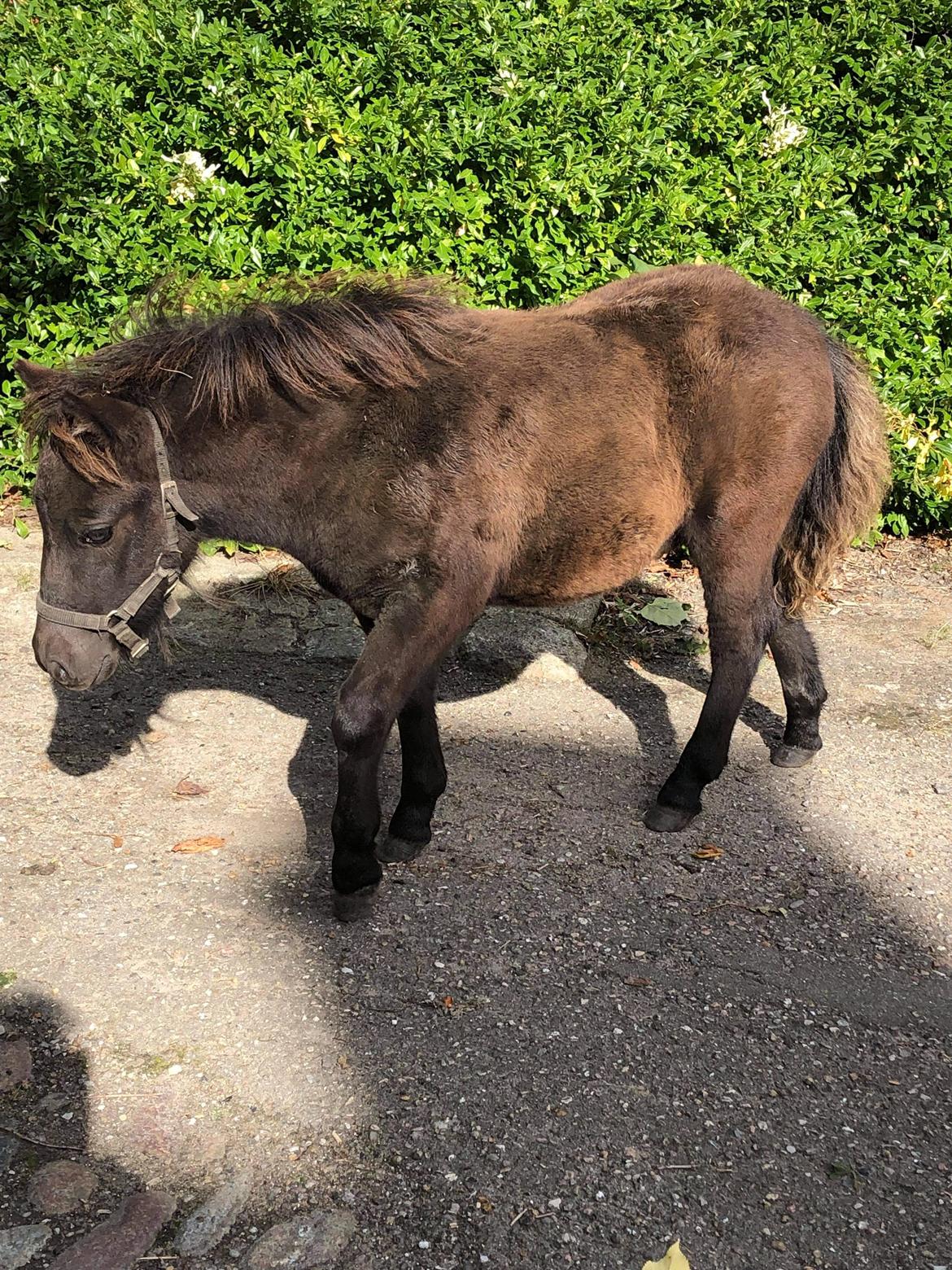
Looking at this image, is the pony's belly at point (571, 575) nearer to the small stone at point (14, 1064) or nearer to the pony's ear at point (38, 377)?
the pony's ear at point (38, 377)

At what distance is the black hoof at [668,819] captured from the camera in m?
4.20

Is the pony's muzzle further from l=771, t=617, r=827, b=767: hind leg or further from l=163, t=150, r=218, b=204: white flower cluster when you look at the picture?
l=163, t=150, r=218, b=204: white flower cluster

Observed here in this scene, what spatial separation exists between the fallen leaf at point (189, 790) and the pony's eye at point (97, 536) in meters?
1.33

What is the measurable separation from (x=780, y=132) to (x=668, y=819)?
14.1 feet

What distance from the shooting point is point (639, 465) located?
12.8 ft

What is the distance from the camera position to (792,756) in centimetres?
475

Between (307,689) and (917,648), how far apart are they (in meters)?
3.34

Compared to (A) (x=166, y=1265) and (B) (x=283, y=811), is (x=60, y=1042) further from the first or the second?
(B) (x=283, y=811)

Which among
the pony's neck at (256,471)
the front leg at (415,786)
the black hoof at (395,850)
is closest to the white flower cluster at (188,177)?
the pony's neck at (256,471)

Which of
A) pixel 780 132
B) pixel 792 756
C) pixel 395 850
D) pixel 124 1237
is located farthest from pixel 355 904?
pixel 780 132

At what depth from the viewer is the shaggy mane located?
3.32 metres

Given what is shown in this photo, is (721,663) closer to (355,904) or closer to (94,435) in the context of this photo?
(355,904)

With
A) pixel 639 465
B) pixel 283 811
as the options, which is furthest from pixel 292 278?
pixel 283 811

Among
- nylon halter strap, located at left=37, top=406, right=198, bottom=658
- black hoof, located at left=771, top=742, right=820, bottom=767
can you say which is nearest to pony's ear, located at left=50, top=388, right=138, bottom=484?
nylon halter strap, located at left=37, top=406, right=198, bottom=658
